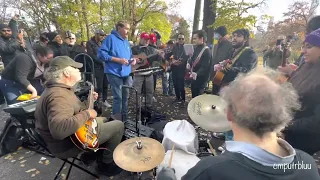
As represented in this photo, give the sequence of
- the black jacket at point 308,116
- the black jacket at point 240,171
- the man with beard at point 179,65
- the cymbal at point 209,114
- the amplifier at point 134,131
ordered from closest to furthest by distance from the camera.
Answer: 1. the black jacket at point 240,171
2. the black jacket at point 308,116
3. the cymbal at point 209,114
4. the amplifier at point 134,131
5. the man with beard at point 179,65

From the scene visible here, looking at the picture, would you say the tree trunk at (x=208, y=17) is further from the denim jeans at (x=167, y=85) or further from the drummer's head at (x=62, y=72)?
the drummer's head at (x=62, y=72)

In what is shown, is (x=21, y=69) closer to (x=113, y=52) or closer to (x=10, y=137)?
(x=10, y=137)

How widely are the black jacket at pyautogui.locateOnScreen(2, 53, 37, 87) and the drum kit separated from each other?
2.40 meters

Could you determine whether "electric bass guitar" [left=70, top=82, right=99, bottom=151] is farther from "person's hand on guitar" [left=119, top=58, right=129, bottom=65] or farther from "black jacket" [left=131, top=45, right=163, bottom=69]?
"black jacket" [left=131, top=45, right=163, bottom=69]

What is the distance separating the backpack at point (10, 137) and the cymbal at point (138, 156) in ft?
6.96

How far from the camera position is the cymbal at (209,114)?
2494 millimetres

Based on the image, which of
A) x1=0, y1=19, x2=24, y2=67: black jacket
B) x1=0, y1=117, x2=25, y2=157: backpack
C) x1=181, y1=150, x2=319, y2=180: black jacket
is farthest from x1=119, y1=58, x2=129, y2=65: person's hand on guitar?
x1=181, y1=150, x2=319, y2=180: black jacket

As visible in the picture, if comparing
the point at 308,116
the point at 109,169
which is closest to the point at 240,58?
the point at 308,116

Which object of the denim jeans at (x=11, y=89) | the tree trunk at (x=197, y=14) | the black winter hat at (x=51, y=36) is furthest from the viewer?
the tree trunk at (x=197, y=14)

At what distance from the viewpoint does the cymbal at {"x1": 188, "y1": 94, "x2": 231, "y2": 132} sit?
8.18 feet

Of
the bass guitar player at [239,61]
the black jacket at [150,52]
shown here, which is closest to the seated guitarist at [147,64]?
the black jacket at [150,52]

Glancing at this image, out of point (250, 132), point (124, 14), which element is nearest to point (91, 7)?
point (124, 14)

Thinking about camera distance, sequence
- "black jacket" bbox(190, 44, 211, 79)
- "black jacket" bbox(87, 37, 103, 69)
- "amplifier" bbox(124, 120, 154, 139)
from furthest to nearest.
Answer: "black jacket" bbox(87, 37, 103, 69) < "black jacket" bbox(190, 44, 211, 79) < "amplifier" bbox(124, 120, 154, 139)

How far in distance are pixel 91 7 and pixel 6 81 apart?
10.5 meters
